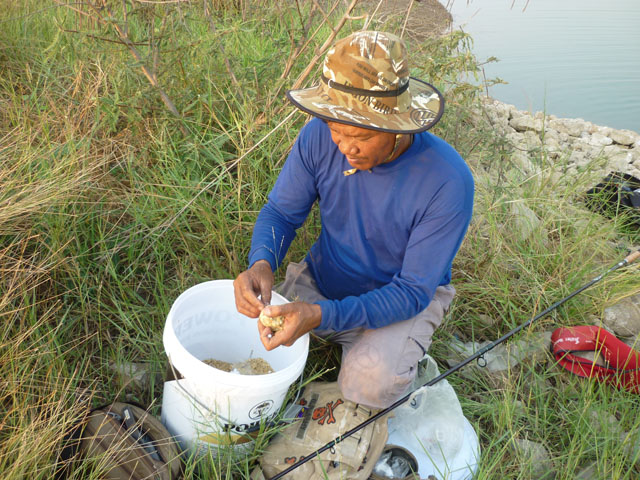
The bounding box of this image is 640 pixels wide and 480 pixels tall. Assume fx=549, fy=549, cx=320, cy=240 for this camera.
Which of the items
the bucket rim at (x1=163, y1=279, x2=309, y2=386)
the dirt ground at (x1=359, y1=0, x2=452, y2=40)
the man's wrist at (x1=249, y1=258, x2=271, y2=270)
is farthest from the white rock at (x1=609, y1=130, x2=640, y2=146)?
the bucket rim at (x1=163, y1=279, x2=309, y2=386)

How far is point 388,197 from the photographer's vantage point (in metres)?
1.96

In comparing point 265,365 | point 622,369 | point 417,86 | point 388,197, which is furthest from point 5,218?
point 622,369

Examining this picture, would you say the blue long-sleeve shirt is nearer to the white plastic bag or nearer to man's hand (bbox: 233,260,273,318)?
man's hand (bbox: 233,260,273,318)

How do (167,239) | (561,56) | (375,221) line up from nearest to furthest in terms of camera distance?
(375,221)
(167,239)
(561,56)

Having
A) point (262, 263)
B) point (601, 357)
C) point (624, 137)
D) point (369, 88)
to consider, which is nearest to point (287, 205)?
point (262, 263)

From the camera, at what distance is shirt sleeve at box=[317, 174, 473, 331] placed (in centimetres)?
187

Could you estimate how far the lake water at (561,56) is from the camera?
23.1 ft

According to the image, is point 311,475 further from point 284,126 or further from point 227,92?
point 227,92

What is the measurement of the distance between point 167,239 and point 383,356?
116 cm

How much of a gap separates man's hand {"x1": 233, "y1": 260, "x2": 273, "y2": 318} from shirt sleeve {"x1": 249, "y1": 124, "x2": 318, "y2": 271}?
0.23 feet

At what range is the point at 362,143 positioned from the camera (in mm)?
1760

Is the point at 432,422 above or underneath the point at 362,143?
underneath

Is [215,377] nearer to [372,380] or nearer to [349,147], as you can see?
[372,380]

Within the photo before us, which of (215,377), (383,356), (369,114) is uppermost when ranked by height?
(369,114)
